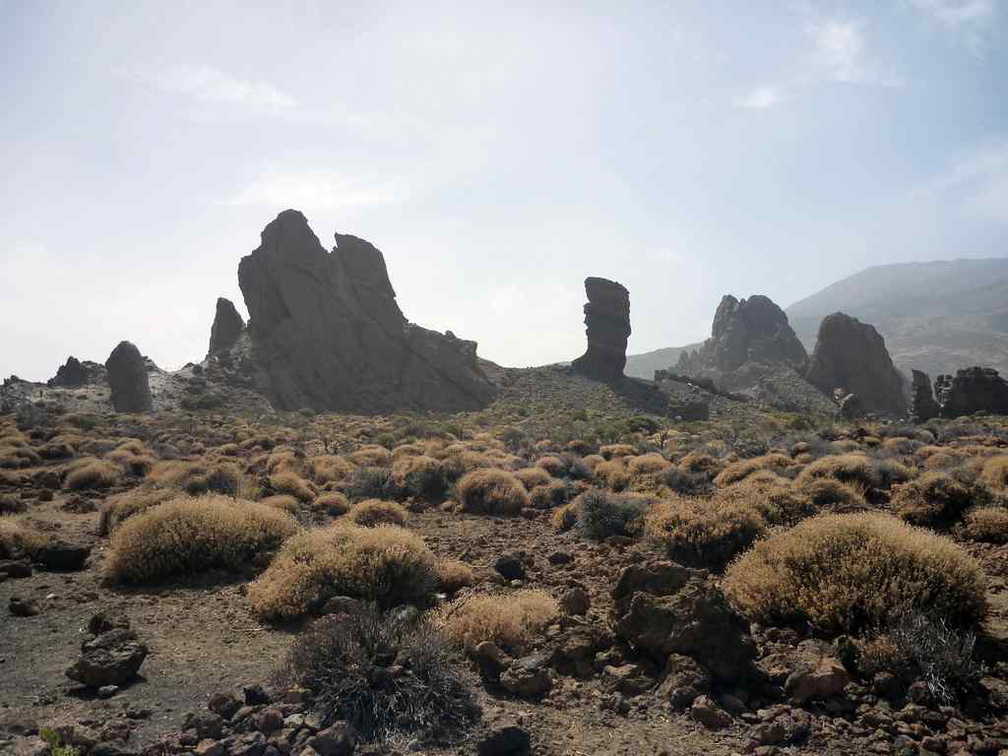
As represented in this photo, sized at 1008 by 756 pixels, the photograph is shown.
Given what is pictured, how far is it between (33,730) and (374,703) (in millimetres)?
2759

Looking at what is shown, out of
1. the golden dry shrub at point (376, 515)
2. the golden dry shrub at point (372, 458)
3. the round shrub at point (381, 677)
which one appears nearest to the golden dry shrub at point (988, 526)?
the round shrub at point (381, 677)

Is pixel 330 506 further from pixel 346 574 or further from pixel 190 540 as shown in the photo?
pixel 346 574

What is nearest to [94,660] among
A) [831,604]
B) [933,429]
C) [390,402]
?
[831,604]

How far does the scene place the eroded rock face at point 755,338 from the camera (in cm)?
11119

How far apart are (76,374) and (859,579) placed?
61.9 meters

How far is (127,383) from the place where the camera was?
4541cm

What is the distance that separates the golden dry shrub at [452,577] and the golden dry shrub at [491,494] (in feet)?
20.3

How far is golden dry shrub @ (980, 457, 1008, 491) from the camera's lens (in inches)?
533

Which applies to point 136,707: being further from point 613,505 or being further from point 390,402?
point 390,402

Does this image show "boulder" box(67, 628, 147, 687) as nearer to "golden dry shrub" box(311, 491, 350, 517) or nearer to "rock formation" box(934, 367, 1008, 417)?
"golden dry shrub" box(311, 491, 350, 517)

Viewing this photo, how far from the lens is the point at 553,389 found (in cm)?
6525

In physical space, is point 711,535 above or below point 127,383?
below

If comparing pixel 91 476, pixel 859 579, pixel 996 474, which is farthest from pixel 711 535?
pixel 91 476

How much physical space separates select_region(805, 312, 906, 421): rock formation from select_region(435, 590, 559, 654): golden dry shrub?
74.9 m
